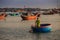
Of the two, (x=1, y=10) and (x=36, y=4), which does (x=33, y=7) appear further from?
(x=1, y=10)

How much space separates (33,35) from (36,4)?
92 cm

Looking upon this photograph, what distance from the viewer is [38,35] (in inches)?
316

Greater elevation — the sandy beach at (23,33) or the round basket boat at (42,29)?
the round basket boat at (42,29)

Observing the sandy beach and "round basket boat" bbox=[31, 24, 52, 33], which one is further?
"round basket boat" bbox=[31, 24, 52, 33]

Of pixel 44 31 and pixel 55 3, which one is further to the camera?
pixel 44 31

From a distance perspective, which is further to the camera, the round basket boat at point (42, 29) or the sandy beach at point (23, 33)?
the round basket boat at point (42, 29)

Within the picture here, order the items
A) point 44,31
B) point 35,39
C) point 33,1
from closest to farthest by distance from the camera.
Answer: point 35,39 < point 33,1 < point 44,31

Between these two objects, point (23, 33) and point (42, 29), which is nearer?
point (42, 29)

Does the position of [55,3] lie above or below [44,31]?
above

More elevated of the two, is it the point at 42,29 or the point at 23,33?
the point at 42,29

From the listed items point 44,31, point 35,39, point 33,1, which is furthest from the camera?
point 44,31

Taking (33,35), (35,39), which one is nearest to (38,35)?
(33,35)

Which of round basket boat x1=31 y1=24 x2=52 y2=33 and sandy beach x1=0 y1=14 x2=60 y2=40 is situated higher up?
round basket boat x1=31 y1=24 x2=52 y2=33

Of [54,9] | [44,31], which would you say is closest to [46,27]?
[44,31]
